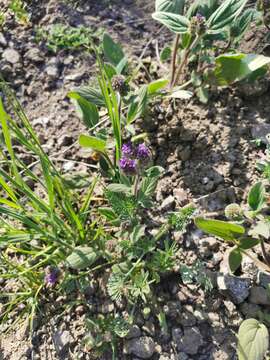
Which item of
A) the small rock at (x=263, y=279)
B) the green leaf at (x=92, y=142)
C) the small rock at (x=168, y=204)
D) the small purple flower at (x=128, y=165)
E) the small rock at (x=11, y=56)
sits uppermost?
the small rock at (x=11, y=56)

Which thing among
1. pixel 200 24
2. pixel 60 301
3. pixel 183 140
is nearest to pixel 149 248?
pixel 60 301

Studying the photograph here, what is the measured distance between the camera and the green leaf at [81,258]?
135 centimetres

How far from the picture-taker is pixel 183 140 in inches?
67.6

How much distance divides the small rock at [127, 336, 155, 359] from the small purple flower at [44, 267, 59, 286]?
1.16 ft

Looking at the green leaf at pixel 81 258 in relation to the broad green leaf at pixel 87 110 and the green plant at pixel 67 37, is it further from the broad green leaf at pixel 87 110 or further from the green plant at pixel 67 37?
the green plant at pixel 67 37

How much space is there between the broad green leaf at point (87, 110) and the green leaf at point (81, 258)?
1.71 ft

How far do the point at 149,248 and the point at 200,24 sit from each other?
897 millimetres

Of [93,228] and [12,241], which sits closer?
[12,241]

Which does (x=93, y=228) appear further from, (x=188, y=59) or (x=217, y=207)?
(x=188, y=59)

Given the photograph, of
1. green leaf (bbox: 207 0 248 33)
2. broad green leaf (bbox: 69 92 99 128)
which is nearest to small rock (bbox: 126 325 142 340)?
broad green leaf (bbox: 69 92 99 128)

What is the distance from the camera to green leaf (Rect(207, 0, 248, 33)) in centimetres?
155

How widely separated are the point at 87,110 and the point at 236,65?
635 mm

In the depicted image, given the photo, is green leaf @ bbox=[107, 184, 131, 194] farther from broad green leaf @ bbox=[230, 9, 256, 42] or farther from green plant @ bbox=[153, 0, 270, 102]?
broad green leaf @ bbox=[230, 9, 256, 42]

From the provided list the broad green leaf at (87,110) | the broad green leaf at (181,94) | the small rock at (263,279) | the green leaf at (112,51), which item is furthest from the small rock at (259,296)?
the green leaf at (112,51)
